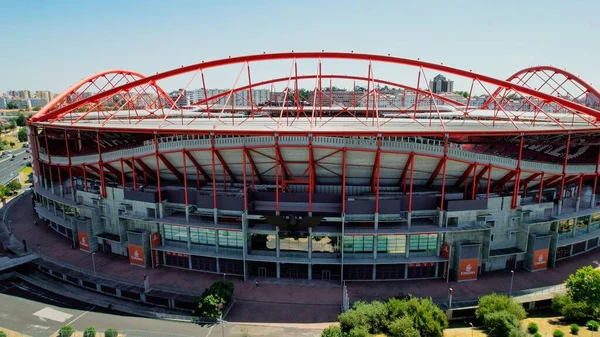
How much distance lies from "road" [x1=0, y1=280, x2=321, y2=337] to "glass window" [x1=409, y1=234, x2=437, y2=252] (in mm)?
15657

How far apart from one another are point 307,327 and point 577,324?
24.8m

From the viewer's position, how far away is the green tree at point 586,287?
33844 mm

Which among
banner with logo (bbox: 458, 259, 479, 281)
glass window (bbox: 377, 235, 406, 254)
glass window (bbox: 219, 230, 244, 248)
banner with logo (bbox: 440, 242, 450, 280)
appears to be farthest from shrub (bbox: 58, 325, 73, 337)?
banner with logo (bbox: 458, 259, 479, 281)

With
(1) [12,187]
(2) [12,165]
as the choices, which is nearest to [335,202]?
(1) [12,187]

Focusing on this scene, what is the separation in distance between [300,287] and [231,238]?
9947 mm

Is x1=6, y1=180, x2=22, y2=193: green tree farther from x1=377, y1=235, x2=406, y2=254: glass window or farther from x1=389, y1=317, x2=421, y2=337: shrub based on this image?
x1=389, y1=317, x2=421, y2=337: shrub

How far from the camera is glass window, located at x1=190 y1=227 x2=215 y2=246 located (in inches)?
1725

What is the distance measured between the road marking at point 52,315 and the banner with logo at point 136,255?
31.6ft

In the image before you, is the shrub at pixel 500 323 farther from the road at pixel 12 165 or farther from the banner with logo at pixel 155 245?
the road at pixel 12 165

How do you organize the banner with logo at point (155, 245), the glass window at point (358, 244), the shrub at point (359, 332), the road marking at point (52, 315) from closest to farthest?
the shrub at point (359, 332)
the road marking at point (52, 315)
the glass window at point (358, 244)
the banner with logo at point (155, 245)

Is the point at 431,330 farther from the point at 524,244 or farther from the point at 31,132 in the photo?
the point at 31,132

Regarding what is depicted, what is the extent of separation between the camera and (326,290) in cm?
3959

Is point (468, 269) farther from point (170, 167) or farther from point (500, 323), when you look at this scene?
point (170, 167)

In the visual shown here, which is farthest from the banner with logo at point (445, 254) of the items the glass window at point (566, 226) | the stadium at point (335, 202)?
the glass window at point (566, 226)
